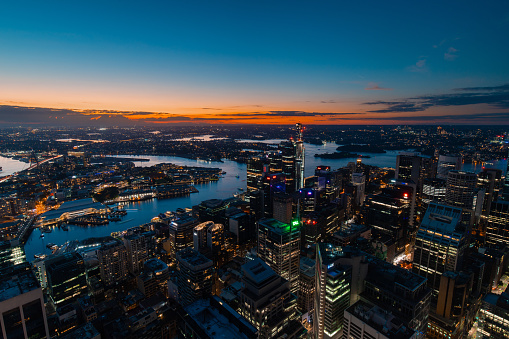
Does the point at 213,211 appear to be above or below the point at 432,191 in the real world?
below

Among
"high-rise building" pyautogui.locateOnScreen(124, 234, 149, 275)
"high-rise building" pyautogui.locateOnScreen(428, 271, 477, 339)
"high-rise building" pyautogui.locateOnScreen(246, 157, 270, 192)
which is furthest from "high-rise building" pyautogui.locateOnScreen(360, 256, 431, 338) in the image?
"high-rise building" pyautogui.locateOnScreen(246, 157, 270, 192)

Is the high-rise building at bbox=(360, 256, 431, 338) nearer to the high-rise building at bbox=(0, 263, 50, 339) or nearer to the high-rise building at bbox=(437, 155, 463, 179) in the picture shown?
the high-rise building at bbox=(0, 263, 50, 339)

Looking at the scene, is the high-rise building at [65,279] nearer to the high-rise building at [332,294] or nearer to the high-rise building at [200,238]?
the high-rise building at [200,238]

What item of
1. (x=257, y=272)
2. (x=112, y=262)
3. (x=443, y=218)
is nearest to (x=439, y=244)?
(x=443, y=218)

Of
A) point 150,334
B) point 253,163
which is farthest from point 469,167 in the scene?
point 150,334

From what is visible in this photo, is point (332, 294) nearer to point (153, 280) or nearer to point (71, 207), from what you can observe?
point (153, 280)

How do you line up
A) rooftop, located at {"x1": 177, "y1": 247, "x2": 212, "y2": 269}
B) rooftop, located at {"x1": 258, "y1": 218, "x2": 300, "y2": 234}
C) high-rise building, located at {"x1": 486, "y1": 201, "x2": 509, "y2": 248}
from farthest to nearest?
high-rise building, located at {"x1": 486, "y1": 201, "x2": 509, "y2": 248}, rooftop, located at {"x1": 258, "y1": 218, "x2": 300, "y2": 234}, rooftop, located at {"x1": 177, "y1": 247, "x2": 212, "y2": 269}

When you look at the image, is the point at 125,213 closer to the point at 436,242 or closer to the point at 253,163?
the point at 253,163

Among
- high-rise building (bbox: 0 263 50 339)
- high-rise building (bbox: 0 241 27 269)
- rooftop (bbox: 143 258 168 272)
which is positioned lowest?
rooftop (bbox: 143 258 168 272)
